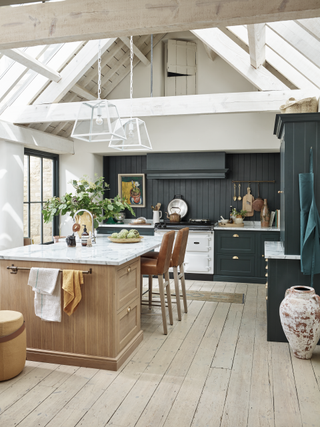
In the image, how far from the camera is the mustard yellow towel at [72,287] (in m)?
3.12

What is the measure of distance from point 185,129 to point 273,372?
14.3ft

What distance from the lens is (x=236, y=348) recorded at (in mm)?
3627

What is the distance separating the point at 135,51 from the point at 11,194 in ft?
9.78

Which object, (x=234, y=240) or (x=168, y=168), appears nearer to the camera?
(x=234, y=240)

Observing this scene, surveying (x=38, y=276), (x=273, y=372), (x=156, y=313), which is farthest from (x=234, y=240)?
(x=38, y=276)

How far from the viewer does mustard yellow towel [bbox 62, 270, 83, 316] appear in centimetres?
312

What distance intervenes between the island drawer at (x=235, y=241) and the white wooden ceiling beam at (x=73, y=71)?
3263mm

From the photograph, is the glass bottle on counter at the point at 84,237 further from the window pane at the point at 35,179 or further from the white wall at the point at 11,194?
the window pane at the point at 35,179

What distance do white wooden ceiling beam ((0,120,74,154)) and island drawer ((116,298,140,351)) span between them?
3.20 meters

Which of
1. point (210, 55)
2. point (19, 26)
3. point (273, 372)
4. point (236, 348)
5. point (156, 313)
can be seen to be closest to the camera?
point (19, 26)

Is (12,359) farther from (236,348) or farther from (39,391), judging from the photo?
(236,348)

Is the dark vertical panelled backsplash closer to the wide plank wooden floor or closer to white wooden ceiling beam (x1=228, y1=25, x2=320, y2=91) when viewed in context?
white wooden ceiling beam (x1=228, y1=25, x2=320, y2=91)

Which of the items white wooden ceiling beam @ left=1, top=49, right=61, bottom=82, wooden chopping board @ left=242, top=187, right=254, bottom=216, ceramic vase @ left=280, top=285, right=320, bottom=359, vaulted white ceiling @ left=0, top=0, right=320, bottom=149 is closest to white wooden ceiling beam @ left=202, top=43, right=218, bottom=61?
vaulted white ceiling @ left=0, top=0, right=320, bottom=149

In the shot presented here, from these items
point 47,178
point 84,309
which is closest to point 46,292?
point 84,309
